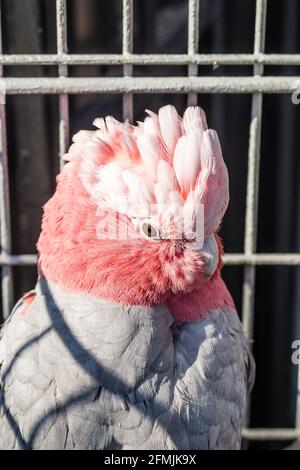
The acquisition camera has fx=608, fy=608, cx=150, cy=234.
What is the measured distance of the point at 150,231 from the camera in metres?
1.34

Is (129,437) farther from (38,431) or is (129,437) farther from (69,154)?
(69,154)

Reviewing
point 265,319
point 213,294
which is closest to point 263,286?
point 265,319

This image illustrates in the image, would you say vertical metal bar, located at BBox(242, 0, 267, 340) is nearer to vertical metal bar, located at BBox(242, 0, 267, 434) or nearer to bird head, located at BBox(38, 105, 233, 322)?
vertical metal bar, located at BBox(242, 0, 267, 434)

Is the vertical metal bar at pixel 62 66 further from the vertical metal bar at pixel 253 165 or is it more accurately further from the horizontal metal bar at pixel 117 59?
the vertical metal bar at pixel 253 165

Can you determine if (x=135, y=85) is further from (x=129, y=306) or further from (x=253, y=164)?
(x=129, y=306)

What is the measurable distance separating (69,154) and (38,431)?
0.65m

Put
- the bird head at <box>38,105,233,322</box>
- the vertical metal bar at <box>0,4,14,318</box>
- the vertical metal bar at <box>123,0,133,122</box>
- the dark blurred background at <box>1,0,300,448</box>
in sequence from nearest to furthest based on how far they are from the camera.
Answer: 1. the bird head at <box>38,105,233,322</box>
2. the vertical metal bar at <box>123,0,133,122</box>
3. the vertical metal bar at <box>0,4,14,318</box>
4. the dark blurred background at <box>1,0,300,448</box>

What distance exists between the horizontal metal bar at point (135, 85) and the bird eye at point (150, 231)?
39 centimetres

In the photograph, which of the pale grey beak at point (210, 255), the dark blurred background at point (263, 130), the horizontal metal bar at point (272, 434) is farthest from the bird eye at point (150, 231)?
the dark blurred background at point (263, 130)

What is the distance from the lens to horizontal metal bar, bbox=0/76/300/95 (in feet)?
4.95

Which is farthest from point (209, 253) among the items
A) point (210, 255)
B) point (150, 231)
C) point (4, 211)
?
point (4, 211)

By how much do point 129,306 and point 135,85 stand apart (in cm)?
55

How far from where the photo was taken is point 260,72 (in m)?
1.55

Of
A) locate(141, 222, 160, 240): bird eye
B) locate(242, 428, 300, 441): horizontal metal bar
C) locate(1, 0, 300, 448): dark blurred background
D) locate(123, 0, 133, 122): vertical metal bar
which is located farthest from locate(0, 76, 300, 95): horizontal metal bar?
locate(242, 428, 300, 441): horizontal metal bar
